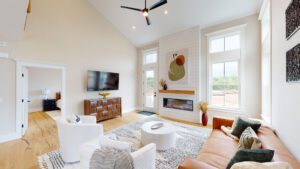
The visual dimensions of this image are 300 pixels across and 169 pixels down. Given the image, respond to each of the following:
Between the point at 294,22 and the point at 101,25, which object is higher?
the point at 101,25

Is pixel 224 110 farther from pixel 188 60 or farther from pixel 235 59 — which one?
pixel 188 60

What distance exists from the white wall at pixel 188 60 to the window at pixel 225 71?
454 mm

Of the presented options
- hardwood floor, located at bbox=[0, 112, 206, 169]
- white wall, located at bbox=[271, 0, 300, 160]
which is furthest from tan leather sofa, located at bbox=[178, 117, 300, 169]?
hardwood floor, located at bbox=[0, 112, 206, 169]

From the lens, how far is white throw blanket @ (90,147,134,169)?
1.29 m

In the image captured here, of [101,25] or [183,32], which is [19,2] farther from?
[183,32]

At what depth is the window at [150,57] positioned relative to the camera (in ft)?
21.7

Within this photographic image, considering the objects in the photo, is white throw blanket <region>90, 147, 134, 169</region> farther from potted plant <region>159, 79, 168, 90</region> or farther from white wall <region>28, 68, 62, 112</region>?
white wall <region>28, 68, 62, 112</region>

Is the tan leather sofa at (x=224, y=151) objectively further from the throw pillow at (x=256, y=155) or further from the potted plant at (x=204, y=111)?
the potted plant at (x=204, y=111)

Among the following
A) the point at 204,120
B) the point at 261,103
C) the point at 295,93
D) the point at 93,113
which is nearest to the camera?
the point at 295,93

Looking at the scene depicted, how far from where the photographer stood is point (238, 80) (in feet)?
13.7

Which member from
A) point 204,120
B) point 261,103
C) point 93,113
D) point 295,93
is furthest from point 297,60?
point 93,113

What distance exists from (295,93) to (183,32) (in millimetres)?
4295

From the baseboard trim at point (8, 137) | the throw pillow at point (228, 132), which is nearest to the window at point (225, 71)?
the throw pillow at point (228, 132)

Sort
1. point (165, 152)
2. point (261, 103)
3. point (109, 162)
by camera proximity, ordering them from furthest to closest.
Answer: point (261, 103)
point (165, 152)
point (109, 162)
